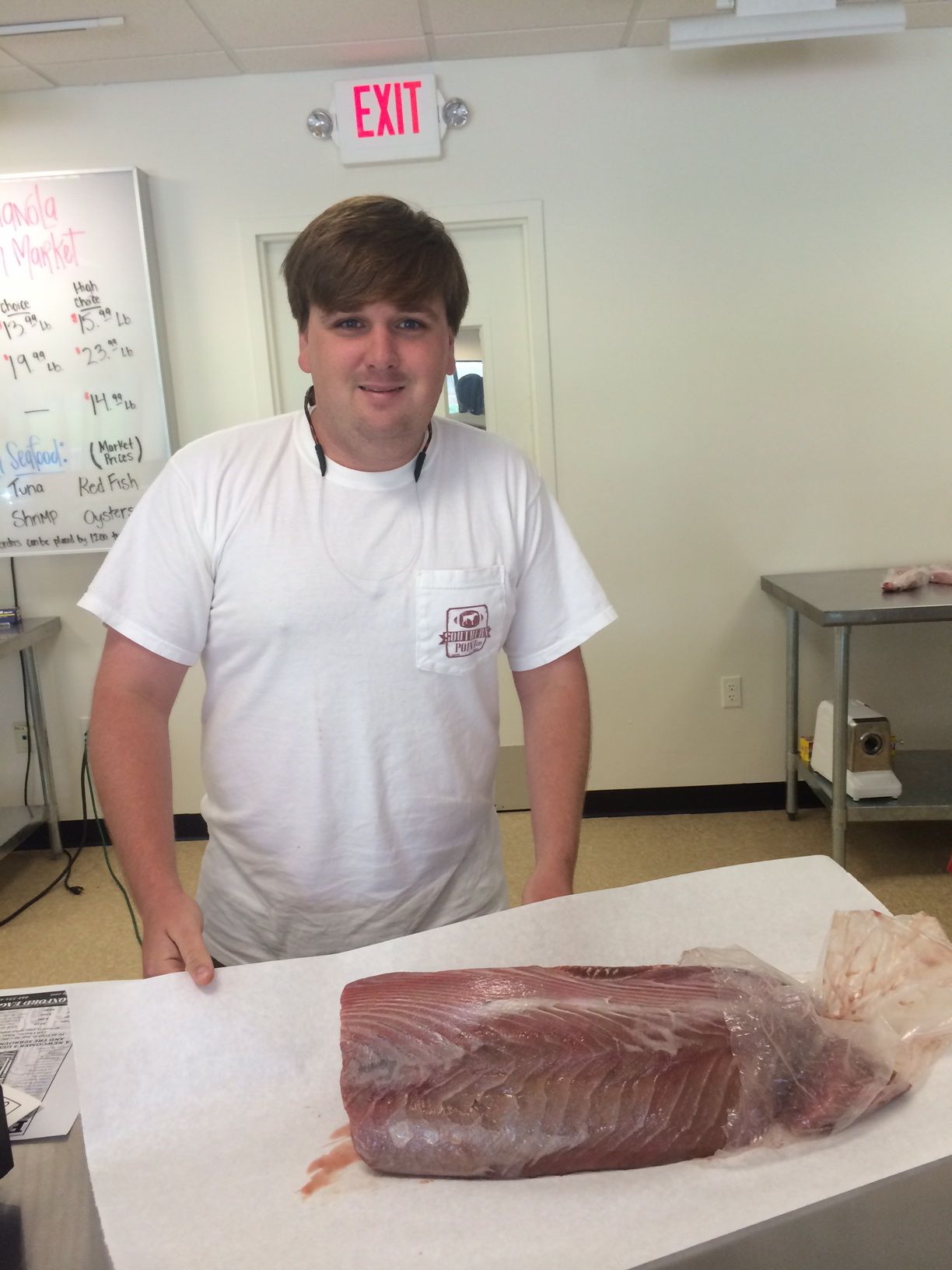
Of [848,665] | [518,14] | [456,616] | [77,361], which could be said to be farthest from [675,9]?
[456,616]

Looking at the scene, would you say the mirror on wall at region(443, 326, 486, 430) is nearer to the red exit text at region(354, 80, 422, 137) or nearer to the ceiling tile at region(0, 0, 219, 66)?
the red exit text at region(354, 80, 422, 137)

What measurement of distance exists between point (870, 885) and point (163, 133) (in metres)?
3.23

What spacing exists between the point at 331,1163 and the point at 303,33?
304 centimetres

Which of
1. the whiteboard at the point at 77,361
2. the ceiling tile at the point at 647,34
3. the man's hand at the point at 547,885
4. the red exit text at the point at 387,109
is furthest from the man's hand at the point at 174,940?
the ceiling tile at the point at 647,34

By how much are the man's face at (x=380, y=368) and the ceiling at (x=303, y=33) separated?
6.81 feet

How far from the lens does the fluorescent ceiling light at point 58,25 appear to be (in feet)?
8.91

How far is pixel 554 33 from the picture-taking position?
3037mm

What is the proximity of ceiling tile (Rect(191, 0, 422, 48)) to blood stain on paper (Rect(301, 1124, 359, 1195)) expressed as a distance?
2828 mm

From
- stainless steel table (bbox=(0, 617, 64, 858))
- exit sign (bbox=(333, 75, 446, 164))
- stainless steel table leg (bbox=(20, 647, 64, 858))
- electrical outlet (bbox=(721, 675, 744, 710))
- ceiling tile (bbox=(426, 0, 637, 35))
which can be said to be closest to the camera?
ceiling tile (bbox=(426, 0, 637, 35))

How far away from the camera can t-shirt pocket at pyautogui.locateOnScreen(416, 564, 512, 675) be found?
1.21m

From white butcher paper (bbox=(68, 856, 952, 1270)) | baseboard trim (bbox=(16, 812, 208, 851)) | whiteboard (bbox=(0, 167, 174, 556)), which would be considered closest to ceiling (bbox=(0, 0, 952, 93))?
whiteboard (bbox=(0, 167, 174, 556))

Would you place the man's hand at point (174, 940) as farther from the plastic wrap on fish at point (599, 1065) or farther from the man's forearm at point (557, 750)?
the man's forearm at point (557, 750)

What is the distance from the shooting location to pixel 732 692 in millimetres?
3604

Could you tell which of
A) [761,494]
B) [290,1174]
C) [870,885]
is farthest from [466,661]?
[761,494]
